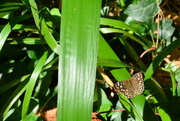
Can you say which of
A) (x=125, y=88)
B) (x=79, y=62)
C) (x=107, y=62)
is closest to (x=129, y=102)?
(x=125, y=88)

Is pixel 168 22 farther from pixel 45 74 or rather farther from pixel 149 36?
pixel 45 74

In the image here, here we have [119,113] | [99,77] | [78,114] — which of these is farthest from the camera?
[99,77]

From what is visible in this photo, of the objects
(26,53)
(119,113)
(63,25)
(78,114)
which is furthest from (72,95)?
(26,53)

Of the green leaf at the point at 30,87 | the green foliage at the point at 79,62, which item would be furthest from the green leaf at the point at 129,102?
the green leaf at the point at 30,87

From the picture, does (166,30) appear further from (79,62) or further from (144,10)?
(79,62)

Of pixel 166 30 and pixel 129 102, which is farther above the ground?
pixel 166 30

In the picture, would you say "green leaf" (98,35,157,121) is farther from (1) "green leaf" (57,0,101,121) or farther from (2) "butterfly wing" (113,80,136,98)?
(1) "green leaf" (57,0,101,121)

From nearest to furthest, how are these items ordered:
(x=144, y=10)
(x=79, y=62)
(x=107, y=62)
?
(x=79, y=62) < (x=107, y=62) < (x=144, y=10)
